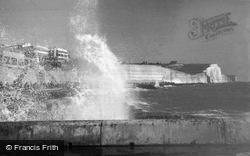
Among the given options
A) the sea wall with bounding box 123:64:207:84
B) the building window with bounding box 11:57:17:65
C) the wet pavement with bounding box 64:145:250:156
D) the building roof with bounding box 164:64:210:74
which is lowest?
the wet pavement with bounding box 64:145:250:156

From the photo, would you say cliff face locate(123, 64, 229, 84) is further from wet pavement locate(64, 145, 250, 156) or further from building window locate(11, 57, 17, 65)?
wet pavement locate(64, 145, 250, 156)

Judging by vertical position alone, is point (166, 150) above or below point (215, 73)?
below

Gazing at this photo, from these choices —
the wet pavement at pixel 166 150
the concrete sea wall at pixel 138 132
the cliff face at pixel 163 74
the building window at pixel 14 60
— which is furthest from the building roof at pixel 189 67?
the building window at pixel 14 60

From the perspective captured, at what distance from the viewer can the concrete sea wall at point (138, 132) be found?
404 cm

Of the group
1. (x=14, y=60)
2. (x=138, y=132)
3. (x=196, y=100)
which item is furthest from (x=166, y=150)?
(x=14, y=60)

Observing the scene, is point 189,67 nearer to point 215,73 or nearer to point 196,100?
point 215,73

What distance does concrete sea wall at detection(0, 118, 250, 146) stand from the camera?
4.04 metres

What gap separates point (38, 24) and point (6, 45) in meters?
1.18

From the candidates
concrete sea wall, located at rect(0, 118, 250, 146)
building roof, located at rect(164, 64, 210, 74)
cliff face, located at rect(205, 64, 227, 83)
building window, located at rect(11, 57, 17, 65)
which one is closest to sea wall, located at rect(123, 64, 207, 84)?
building roof, located at rect(164, 64, 210, 74)

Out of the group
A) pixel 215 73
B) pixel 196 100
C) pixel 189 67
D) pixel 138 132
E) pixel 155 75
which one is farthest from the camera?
pixel 196 100

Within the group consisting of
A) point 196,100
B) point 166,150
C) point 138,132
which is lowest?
point 166,150

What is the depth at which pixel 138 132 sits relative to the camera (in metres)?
4.07

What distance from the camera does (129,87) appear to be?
8.02 m

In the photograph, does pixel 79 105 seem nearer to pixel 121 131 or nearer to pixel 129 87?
pixel 129 87
